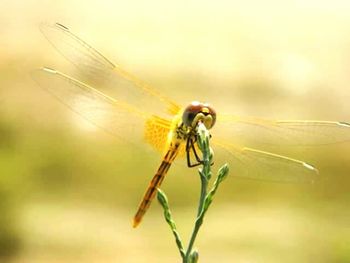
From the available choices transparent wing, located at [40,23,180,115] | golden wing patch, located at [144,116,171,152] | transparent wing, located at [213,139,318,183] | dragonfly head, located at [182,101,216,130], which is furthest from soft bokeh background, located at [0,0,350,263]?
dragonfly head, located at [182,101,216,130]

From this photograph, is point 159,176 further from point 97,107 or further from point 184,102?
point 184,102

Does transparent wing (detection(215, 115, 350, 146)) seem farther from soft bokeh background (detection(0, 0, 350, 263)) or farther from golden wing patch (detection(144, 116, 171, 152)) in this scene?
soft bokeh background (detection(0, 0, 350, 263))

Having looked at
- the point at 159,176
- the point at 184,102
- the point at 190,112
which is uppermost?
the point at 190,112

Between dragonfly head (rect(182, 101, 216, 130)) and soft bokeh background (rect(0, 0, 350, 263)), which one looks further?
soft bokeh background (rect(0, 0, 350, 263))

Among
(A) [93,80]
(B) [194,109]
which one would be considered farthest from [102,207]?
(B) [194,109]

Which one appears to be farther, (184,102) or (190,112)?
(184,102)

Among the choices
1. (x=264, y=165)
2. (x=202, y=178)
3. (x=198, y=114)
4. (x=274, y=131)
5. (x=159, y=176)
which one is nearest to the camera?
(x=202, y=178)

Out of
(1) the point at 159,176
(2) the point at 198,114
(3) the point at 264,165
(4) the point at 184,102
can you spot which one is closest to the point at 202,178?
(2) the point at 198,114
